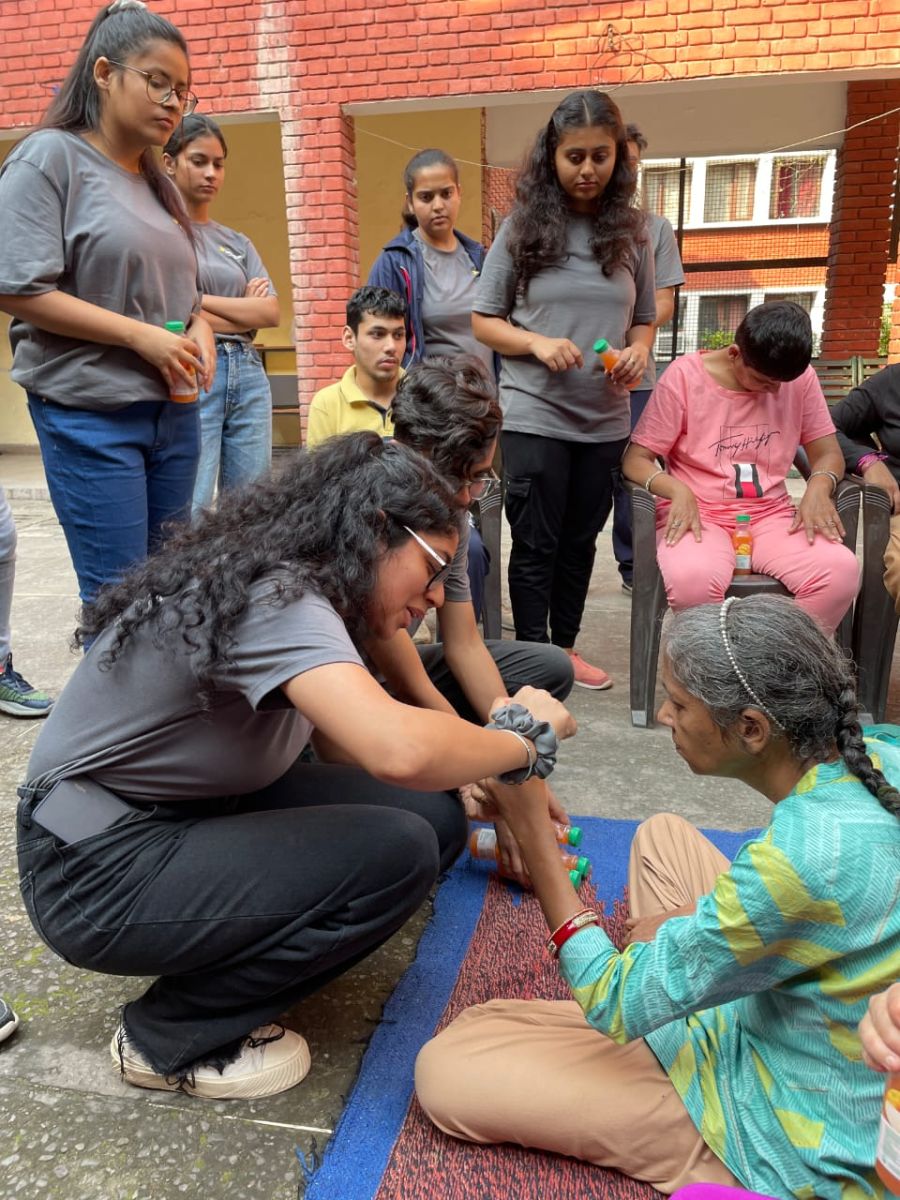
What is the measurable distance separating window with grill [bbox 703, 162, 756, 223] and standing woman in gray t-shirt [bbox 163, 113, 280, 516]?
19.5 metres

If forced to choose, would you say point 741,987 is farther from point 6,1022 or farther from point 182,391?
point 182,391

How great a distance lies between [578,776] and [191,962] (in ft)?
5.27

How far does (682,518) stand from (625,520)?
1666mm

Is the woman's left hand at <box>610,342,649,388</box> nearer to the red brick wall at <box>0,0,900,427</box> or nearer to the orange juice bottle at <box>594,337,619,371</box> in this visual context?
the orange juice bottle at <box>594,337,619,371</box>

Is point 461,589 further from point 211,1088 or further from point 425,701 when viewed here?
point 211,1088

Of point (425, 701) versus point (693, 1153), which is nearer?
point (693, 1153)

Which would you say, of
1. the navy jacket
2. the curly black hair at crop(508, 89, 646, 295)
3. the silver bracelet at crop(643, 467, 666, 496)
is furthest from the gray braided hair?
the navy jacket

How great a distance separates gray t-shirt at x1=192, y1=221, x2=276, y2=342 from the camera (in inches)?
146

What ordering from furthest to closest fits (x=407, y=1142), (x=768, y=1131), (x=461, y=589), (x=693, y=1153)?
(x=461, y=589)
(x=407, y=1142)
(x=693, y=1153)
(x=768, y=1131)

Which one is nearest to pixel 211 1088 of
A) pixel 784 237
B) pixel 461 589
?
pixel 461 589

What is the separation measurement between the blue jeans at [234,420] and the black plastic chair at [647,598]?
1626mm

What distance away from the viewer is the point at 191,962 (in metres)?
1.57

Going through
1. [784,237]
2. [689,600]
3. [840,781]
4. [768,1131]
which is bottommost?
[768,1131]

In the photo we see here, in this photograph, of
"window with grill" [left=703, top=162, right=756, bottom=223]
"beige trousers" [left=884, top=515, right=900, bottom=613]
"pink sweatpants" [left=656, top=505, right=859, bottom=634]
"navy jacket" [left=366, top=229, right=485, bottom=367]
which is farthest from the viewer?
"window with grill" [left=703, top=162, right=756, bottom=223]
